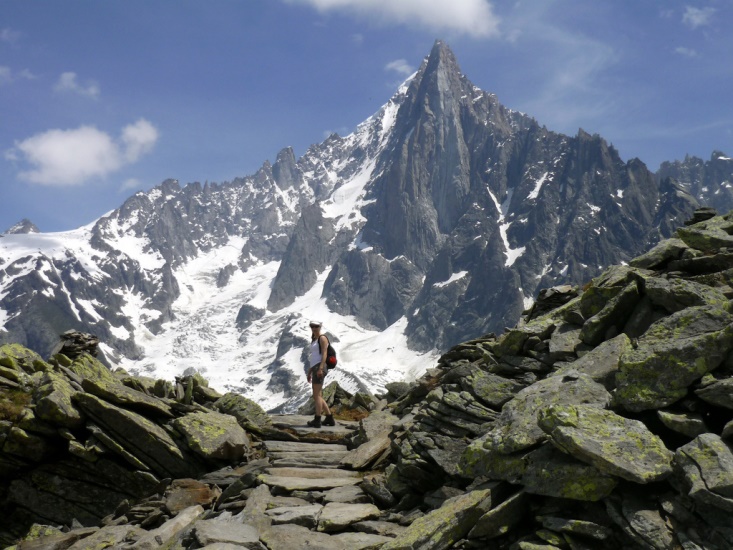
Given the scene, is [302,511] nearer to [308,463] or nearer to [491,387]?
[308,463]

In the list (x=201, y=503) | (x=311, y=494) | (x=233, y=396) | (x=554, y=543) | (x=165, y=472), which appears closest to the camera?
(x=554, y=543)

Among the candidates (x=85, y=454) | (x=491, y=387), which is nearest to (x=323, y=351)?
(x=491, y=387)

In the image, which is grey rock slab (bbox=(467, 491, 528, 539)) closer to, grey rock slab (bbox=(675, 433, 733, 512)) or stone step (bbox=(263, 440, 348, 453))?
grey rock slab (bbox=(675, 433, 733, 512))

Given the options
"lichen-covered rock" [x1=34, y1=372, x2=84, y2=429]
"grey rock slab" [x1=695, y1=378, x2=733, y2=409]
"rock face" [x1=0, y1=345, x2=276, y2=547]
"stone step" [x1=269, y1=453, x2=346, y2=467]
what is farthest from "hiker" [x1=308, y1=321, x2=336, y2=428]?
"grey rock slab" [x1=695, y1=378, x2=733, y2=409]

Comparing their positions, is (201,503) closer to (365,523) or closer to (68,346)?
(365,523)

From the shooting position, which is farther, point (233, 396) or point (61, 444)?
point (233, 396)

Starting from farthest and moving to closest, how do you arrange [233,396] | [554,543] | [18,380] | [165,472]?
[233,396], [18,380], [165,472], [554,543]

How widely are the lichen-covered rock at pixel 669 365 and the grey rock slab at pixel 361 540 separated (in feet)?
18.3

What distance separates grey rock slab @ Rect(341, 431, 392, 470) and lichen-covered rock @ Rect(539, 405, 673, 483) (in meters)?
7.85

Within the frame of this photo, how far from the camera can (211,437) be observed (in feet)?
58.2

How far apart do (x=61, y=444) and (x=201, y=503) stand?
227 inches

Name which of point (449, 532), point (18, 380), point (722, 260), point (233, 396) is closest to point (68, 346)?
point (18, 380)

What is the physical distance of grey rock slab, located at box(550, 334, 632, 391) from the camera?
39.9 feet

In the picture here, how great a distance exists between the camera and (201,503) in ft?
49.8
